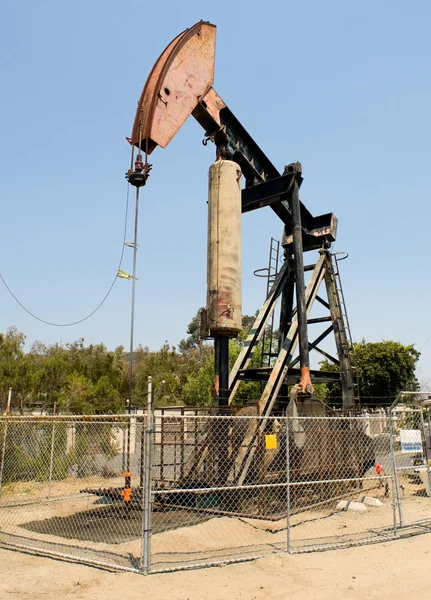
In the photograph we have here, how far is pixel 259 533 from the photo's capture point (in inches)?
354

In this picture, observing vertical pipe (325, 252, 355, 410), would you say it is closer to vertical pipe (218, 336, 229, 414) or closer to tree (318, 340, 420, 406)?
vertical pipe (218, 336, 229, 414)

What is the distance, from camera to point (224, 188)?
1210cm

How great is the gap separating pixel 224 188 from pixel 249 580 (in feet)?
27.8

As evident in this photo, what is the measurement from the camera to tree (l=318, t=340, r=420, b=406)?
38875 millimetres

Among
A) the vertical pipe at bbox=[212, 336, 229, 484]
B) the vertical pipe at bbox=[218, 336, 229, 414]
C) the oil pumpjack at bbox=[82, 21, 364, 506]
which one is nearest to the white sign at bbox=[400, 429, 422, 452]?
the oil pumpjack at bbox=[82, 21, 364, 506]

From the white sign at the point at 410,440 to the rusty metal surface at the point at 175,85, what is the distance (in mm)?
7845

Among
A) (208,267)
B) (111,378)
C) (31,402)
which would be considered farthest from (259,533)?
(111,378)

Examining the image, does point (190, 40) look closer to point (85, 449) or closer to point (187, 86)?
point (187, 86)

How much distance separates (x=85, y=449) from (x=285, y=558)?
35.3 ft

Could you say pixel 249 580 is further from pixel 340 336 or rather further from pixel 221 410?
pixel 340 336

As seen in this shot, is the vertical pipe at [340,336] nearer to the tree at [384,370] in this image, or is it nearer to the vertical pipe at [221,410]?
the vertical pipe at [221,410]

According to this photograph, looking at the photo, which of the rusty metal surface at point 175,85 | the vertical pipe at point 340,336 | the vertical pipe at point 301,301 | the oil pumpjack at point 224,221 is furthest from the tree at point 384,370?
the rusty metal surface at point 175,85

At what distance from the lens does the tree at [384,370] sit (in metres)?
38.9

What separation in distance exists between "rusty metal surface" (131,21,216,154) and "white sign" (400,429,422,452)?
25.7ft
